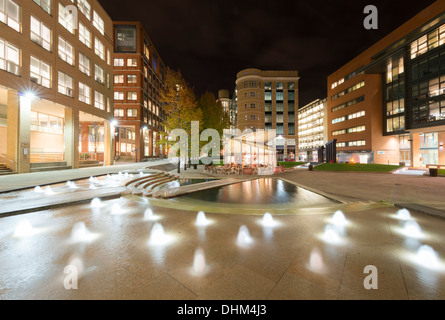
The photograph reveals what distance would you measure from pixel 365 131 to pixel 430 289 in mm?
54591

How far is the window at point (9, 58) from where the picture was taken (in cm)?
1552

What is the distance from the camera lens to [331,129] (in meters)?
60.4

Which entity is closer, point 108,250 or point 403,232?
point 108,250

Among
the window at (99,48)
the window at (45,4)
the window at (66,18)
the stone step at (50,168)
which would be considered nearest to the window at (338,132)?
the window at (99,48)

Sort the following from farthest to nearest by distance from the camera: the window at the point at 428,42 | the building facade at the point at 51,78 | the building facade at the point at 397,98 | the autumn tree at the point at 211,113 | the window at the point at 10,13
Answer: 1. the autumn tree at the point at 211,113
2. the building facade at the point at 397,98
3. the window at the point at 428,42
4. the building facade at the point at 51,78
5. the window at the point at 10,13

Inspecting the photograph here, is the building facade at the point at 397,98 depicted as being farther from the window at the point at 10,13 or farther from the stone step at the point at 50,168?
the window at the point at 10,13

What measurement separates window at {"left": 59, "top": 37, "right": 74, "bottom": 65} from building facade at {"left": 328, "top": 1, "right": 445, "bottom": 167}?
51.2m

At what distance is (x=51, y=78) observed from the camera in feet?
65.2

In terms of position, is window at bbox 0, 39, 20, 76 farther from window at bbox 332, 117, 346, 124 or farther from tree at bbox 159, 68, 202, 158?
window at bbox 332, 117, 346, 124

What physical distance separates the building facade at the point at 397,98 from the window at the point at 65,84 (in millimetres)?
51106

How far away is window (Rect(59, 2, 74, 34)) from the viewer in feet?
69.7

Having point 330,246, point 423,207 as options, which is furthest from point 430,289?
point 423,207

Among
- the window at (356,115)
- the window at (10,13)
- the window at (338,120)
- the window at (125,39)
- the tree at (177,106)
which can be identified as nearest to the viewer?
the window at (10,13)
